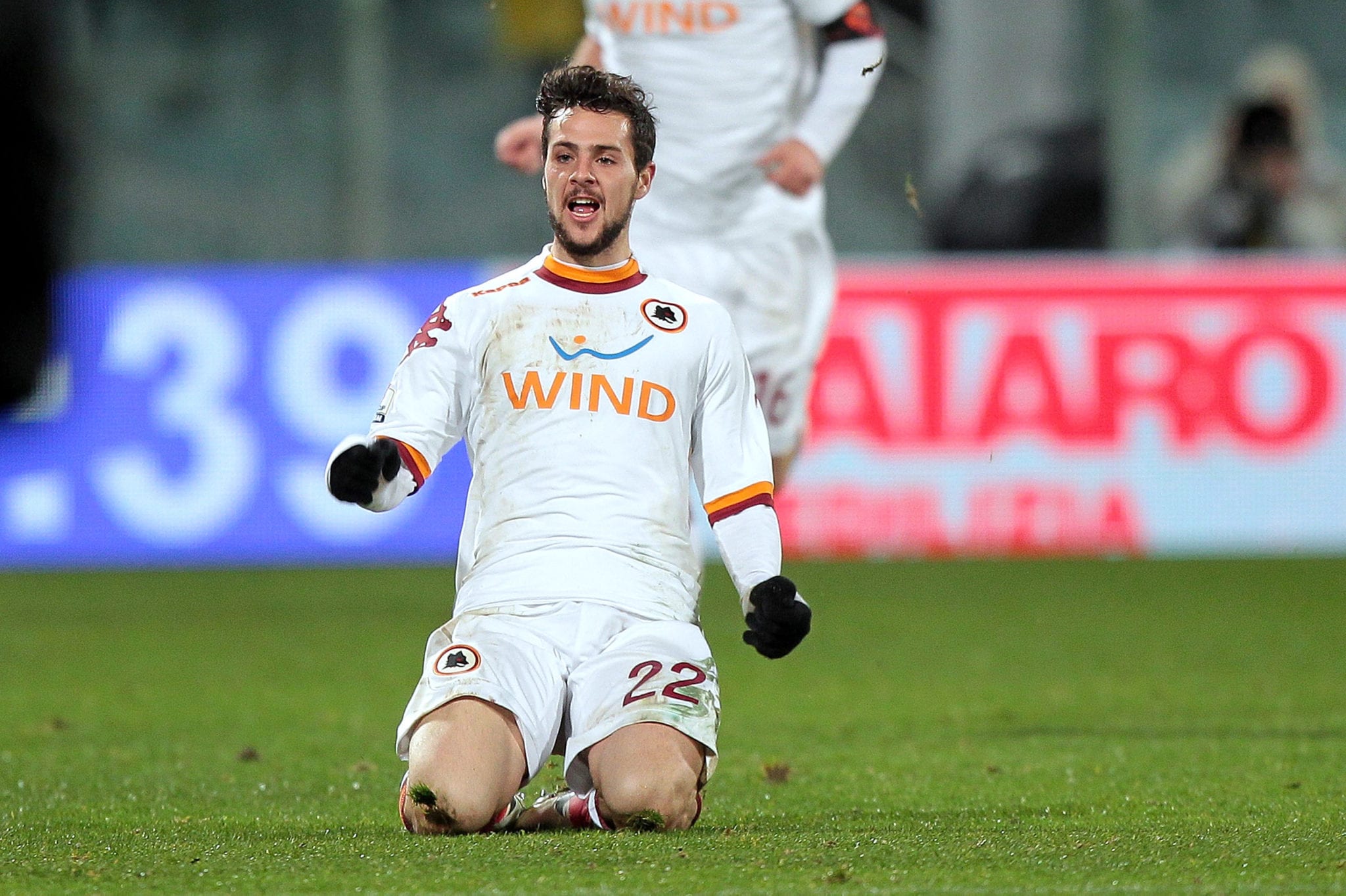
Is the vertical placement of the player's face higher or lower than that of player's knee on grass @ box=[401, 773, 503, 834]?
higher

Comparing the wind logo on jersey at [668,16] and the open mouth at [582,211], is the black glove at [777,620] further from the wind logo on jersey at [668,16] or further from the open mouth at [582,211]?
the wind logo on jersey at [668,16]

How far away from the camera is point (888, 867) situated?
350 centimetres

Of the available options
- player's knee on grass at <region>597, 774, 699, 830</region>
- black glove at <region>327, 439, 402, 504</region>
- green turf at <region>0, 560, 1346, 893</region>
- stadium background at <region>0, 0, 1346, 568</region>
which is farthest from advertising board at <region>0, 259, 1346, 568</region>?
black glove at <region>327, 439, 402, 504</region>

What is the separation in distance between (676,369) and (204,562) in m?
6.24

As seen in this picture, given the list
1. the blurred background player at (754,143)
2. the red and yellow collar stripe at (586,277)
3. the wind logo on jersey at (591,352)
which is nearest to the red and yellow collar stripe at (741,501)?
the wind logo on jersey at (591,352)

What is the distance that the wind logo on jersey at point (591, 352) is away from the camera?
402 centimetres

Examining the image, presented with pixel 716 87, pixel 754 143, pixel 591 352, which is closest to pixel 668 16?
pixel 716 87

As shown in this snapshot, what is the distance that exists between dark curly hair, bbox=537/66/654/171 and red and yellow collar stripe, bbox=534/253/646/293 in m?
0.19

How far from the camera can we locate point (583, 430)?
4.02 m

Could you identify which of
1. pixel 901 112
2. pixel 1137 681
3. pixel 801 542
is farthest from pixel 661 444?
pixel 901 112

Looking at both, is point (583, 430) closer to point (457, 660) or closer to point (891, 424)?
point (457, 660)

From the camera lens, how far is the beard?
4.04 m

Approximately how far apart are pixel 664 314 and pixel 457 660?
709 mm

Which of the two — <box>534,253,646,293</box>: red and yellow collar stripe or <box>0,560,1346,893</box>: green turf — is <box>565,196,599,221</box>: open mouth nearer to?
<box>534,253,646,293</box>: red and yellow collar stripe
